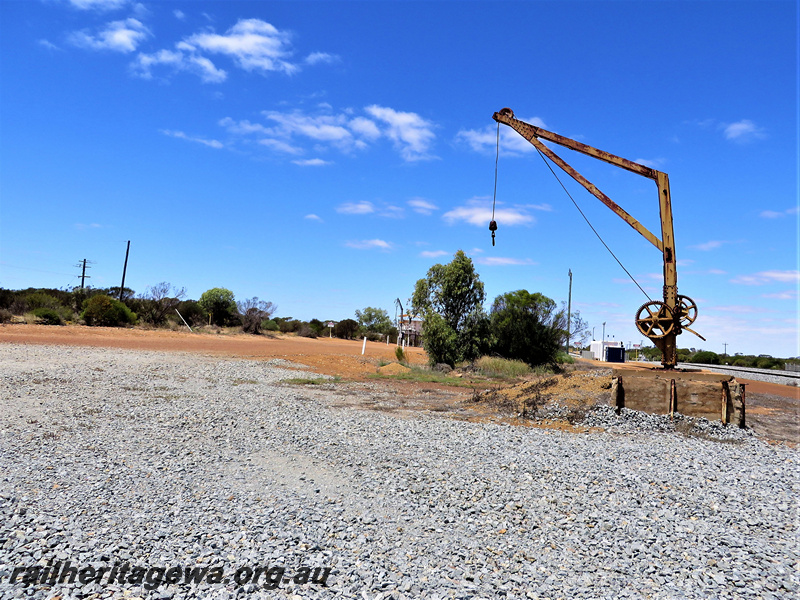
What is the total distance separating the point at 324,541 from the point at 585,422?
24.3 feet

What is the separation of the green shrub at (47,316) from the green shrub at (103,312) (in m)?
2.23

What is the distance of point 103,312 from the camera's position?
35688 mm

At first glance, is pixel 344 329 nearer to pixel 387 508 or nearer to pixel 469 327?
pixel 469 327

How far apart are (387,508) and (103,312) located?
36250mm

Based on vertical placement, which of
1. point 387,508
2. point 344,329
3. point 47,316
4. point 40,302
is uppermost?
point 40,302

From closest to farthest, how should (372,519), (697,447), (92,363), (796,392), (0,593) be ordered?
(0,593)
(372,519)
(697,447)
(92,363)
(796,392)

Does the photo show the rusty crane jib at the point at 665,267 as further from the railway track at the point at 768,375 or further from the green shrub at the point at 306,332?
the green shrub at the point at 306,332

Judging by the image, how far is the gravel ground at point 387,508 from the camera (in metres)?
4.23

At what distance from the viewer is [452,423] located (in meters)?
10.1

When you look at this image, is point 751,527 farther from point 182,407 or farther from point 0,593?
point 182,407

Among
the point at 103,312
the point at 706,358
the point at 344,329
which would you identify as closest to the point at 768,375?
the point at 706,358

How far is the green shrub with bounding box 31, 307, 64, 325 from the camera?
3253 cm

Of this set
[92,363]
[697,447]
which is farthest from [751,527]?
[92,363]

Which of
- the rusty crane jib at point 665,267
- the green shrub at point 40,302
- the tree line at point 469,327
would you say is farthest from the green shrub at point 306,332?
the rusty crane jib at point 665,267
